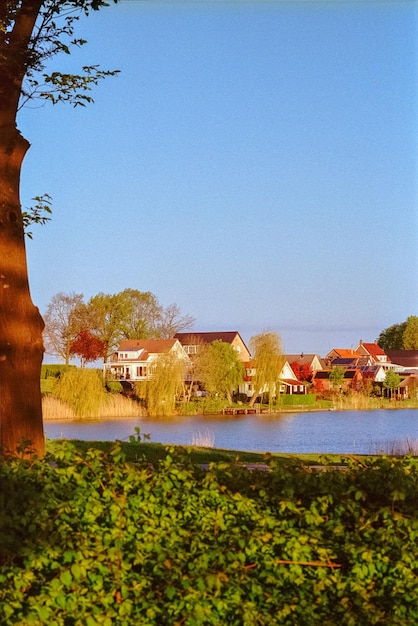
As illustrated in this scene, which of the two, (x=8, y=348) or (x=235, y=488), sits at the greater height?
(x=8, y=348)

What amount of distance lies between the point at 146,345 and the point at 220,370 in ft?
44.8

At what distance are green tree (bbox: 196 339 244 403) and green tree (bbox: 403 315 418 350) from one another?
147ft

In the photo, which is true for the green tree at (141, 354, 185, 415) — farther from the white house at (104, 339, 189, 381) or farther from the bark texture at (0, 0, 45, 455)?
the bark texture at (0, 0, 45, 455)

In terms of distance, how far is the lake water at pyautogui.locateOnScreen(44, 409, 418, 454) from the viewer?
79.8 ft

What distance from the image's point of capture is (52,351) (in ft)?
167

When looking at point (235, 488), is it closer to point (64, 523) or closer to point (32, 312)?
point (64, 523)

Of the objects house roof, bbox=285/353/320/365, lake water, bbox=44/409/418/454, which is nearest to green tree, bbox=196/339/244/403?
lake water, bbox=44/409/418/454

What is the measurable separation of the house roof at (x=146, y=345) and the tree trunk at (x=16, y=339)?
46433mm

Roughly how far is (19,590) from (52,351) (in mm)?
47798

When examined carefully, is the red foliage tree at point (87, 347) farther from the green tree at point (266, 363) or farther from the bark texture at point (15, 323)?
the bark texture at point (15, 323)

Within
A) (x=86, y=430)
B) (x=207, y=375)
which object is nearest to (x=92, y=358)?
(x=207, y=375)

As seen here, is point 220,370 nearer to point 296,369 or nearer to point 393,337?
point 296,369

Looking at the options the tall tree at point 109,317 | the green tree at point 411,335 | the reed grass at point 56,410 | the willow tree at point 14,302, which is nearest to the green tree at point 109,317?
the tall tree at point 109,317

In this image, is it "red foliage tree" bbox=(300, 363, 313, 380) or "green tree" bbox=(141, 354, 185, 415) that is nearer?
"green tree" bbox=(141, 354, 185, 415)
